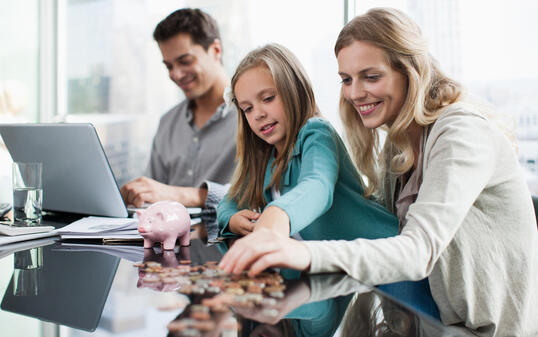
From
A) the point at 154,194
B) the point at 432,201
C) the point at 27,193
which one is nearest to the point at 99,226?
the point at 27,193

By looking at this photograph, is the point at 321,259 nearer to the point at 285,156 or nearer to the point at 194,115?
the point at 285,156

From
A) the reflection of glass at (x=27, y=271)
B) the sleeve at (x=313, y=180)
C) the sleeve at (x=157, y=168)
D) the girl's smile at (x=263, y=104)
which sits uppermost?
the girl's smile at (x=263, y=104)

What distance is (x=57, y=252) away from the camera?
978 millimetres

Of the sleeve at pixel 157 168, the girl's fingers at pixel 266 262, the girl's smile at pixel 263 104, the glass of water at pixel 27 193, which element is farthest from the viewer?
the sleeve at pixel 157 168

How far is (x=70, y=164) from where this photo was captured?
130 cm

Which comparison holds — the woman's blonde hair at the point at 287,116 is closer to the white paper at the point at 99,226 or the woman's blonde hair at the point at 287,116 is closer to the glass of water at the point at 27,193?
the white paper at the point at 99,226

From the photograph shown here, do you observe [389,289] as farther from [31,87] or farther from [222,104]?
[31,87]

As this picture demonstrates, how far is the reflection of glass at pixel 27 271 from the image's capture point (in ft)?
2.34

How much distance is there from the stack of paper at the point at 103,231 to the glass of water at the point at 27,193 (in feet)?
0.30

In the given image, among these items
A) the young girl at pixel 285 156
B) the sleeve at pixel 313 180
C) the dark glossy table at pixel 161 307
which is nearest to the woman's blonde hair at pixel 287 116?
the young girl at pixel 285 156

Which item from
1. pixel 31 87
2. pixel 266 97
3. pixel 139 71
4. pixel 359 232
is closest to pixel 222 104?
pixel 266 97

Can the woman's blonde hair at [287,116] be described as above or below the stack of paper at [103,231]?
above

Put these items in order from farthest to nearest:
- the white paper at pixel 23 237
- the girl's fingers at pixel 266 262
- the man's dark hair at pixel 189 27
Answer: the man's dark hair at pixel 189 27, the white paper at pixel 23 237, the girl's fingers at pixel 266 262

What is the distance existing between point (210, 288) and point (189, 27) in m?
1.78
